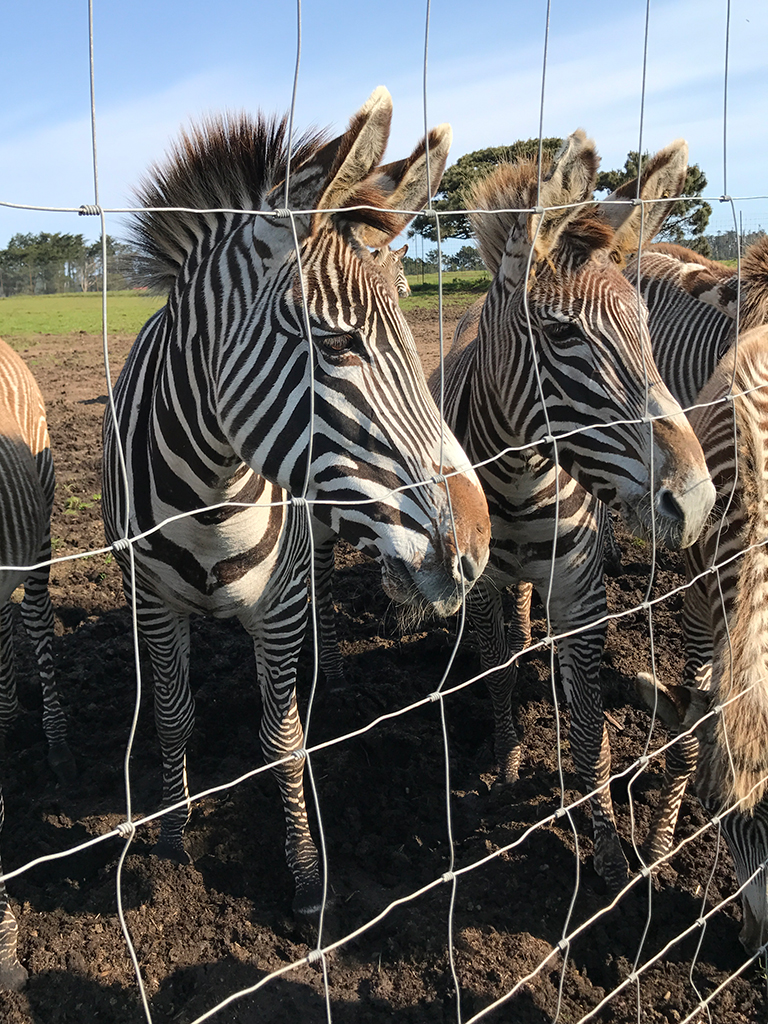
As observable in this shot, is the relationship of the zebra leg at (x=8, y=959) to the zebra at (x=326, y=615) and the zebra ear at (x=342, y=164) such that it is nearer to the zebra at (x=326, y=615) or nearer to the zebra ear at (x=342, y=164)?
the zebra at (x=326, y=615)

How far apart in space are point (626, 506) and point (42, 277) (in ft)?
173

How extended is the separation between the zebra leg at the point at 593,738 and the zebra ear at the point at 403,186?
2.05 metres

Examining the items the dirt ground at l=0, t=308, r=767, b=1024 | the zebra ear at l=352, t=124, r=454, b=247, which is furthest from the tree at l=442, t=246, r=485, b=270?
the dirt ground at l=0, t=308, r=767, b=1024

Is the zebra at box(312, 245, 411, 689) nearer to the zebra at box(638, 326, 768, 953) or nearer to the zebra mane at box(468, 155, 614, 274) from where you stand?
the zebra mane at box(468, 155, 614, 274)

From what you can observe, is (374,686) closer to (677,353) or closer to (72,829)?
(72,829)

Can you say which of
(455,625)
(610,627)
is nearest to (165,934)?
(455,625)

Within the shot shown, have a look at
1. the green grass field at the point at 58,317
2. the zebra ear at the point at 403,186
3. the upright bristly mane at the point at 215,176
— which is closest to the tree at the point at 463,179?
the zebra ear at the point at 403,186

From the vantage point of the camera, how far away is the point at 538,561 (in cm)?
336

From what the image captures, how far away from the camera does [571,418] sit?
108 inches

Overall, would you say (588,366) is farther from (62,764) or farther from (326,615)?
(62,764)

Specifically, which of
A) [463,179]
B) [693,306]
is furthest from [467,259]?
[463,179]

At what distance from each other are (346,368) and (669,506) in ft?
3.91

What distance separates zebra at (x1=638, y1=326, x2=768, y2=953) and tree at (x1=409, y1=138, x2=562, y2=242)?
127 centimetres

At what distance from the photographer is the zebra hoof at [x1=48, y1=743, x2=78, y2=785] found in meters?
3.89
